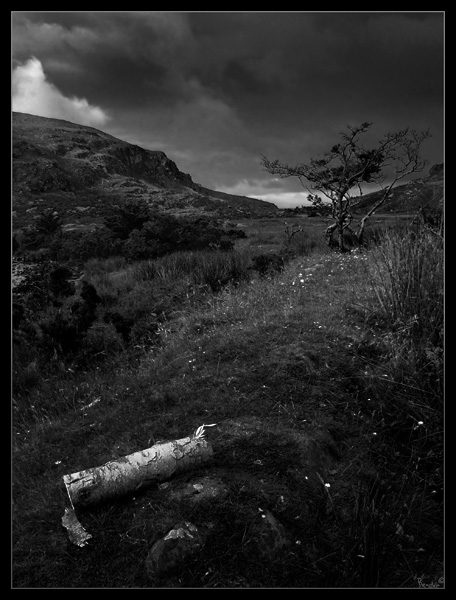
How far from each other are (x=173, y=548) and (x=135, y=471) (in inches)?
28.4

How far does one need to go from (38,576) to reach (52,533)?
1.12ft

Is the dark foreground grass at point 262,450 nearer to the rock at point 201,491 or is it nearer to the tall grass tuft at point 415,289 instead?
the rock at point 201,491

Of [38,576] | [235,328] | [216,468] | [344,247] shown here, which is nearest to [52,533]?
[38,576]

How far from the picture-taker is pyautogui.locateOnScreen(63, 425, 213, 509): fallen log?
3096mm

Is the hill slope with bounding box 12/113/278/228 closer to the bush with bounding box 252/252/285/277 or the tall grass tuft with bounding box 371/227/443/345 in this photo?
the bush with bounding box 252/252/285/277

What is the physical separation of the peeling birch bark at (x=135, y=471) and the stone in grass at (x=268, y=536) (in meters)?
0.76

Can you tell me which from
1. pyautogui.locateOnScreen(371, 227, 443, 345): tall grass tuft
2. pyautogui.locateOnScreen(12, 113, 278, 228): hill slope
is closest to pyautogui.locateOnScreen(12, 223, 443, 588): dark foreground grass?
pyautogui.locateOnScreen(371, 227, 443, 345): tall grass tuft

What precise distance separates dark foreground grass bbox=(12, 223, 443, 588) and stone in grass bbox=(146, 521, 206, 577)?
58 millimetres

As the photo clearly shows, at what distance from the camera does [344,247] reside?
594 inches

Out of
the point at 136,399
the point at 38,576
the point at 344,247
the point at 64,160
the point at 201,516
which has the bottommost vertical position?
the point at 38,576

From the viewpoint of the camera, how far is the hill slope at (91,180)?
39500 mm

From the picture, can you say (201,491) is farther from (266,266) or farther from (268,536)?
(266,266)
